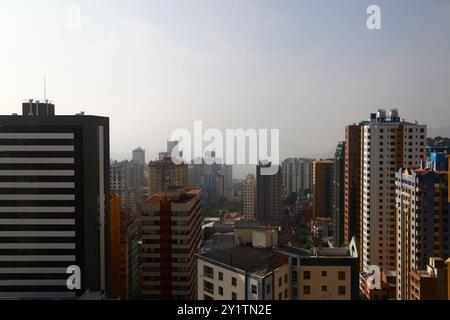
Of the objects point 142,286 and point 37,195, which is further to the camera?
point 142,286

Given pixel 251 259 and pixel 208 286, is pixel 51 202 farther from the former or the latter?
pixel 251 259

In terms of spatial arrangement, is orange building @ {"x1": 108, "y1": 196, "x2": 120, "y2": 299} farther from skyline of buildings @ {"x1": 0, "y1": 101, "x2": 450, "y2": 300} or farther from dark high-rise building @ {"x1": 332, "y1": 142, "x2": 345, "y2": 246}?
dark high-rise building @ {"x1": 332, "y1": 142, "x2": 345, "y2": 246}

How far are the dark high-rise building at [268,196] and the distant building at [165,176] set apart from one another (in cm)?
128

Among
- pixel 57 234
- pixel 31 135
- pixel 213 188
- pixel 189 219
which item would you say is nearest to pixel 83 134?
pixel 31 135

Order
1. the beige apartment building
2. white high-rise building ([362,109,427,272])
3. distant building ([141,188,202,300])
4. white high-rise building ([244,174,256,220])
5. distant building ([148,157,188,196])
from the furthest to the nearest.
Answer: white high-rise building ([362,109,427,272]), distant building ([141,188,202,300]), distant building ([148,157,188,196]), the beige apartment building, white high-rise building ([244,174,256,220])

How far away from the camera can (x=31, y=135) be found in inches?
230

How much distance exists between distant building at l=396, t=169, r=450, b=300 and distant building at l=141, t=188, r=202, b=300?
10.7ft

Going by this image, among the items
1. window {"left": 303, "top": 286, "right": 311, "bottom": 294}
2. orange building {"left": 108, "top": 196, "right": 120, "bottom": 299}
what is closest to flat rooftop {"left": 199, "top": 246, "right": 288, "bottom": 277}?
window {"left": 303, "top": 286, "right": 311, "bottom": 294}

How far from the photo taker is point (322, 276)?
9.51 feet

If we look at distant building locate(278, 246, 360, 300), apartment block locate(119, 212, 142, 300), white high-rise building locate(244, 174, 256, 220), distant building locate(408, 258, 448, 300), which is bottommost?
apartment block locate(119, 212, 142, 300)

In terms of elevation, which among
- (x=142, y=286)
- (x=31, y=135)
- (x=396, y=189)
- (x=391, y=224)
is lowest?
(x=142, y=286)

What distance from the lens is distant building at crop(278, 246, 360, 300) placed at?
283 centimetres
